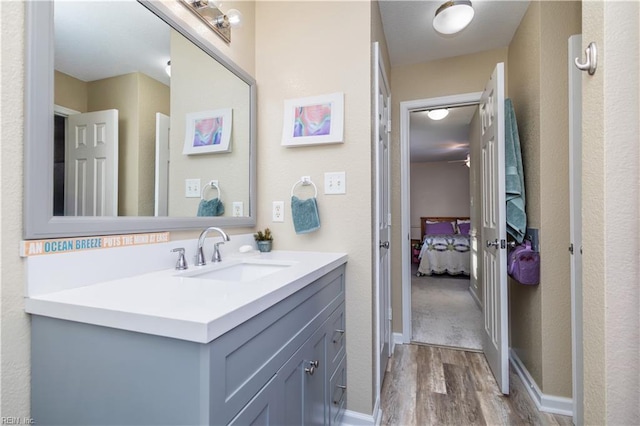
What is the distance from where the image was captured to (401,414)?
5.70 feet

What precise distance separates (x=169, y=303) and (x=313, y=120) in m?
1.25

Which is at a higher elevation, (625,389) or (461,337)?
(625,389)

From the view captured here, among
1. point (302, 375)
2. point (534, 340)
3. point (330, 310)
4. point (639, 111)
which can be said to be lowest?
point (534, 340)

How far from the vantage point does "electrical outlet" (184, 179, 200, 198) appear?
4.46 ft

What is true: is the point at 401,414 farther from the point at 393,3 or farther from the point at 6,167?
the point at 393,3

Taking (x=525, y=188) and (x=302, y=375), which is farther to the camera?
(x=525, y=188)

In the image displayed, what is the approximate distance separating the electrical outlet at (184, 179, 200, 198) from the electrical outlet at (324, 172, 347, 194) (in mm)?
660

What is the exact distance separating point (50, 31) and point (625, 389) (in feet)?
5.95

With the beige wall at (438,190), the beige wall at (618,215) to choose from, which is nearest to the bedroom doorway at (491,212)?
the beige wall at (618,215)

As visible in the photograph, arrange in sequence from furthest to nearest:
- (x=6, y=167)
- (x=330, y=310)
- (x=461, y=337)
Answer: (x=461, y=337)
(x=330, y=310)
(x=6, y=167)

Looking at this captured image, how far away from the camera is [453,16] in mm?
1842

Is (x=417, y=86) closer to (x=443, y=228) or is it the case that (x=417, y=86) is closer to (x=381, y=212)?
(x=381, y=212)

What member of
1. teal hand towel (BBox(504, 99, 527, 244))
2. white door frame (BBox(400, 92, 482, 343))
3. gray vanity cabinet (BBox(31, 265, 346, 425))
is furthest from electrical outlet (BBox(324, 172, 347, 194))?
white door frame (BBox(400, 92, 482, 343))

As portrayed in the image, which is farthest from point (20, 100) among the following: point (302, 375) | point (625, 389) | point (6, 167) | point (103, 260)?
point (625, 389)
